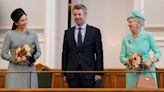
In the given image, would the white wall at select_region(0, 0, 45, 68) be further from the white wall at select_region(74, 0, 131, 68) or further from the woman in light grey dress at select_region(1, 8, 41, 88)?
the woman in light grey dress at select_region(1, 8, 41, 88)

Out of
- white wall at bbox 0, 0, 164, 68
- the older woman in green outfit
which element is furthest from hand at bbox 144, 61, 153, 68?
white wall at bbox 0, 0, 164, 68

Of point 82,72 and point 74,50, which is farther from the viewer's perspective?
point 74,50

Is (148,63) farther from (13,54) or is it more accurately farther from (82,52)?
(13,54)

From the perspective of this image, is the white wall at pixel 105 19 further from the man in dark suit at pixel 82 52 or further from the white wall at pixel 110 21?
the man in dark suit at pixel 82 52

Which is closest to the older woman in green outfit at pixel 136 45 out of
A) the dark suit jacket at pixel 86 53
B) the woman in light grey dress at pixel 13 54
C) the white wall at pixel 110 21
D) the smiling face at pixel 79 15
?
the dark suit jacket at pixel 86 53

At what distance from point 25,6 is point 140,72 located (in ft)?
13.1

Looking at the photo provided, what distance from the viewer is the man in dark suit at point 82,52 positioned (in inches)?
208

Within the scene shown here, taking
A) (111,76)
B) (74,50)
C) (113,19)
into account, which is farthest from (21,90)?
(113,19)

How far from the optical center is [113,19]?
8789 mm

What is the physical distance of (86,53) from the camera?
17.5 ft

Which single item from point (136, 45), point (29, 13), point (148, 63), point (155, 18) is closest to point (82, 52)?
point (136, 45)

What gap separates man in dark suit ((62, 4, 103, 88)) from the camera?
5277 mm

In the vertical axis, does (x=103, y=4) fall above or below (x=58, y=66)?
above

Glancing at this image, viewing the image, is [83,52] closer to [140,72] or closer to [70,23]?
[140,72]
